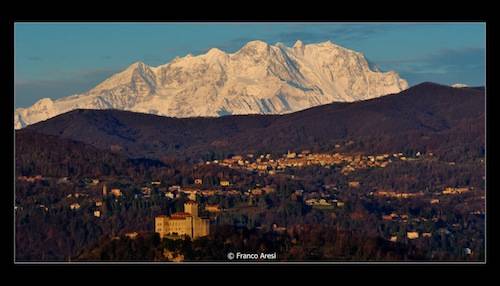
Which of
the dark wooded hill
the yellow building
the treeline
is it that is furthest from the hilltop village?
the dark wooded hill

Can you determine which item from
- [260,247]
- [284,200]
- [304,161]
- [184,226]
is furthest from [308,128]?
[260,247]

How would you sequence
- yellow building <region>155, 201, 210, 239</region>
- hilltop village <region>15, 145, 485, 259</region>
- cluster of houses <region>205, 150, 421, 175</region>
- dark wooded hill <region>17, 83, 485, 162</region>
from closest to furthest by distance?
1. yellow building <region>155, 201, 210, 239</region>
2. hilltop village <region>15, 145, 485, 259</region>
3. cluster of houses <region>205, 150, 421, 175</region>
4. dark wooded hill <region>17, 83, 485, 162</region>

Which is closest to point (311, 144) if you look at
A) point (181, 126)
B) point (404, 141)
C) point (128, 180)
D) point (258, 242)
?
point (404, 141)

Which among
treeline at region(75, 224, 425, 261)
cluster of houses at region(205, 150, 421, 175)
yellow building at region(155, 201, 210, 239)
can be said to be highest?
cluster of houses at region(205, 150, 421, 175)

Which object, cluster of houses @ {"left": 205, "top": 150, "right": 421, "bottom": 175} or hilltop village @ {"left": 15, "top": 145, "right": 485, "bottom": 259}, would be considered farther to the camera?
cluster of houses @ {"left": 205, "top": 150, "right": 421, "bottom": 175}

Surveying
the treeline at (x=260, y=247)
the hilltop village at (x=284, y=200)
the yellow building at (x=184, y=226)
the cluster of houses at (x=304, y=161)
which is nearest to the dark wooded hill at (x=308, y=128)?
the cluster of houses at (x=304, y=161)

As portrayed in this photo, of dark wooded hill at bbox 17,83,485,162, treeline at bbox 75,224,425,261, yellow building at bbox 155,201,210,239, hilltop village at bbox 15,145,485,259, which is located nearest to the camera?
treeline at bbox 75,224,425,261

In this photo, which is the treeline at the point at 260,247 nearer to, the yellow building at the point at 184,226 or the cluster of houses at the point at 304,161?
the yellow building at the point at 184,226

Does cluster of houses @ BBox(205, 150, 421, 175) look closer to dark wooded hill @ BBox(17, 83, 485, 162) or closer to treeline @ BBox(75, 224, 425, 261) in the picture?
dark wooded hill @ BBox(17, 83, 485, 162)
